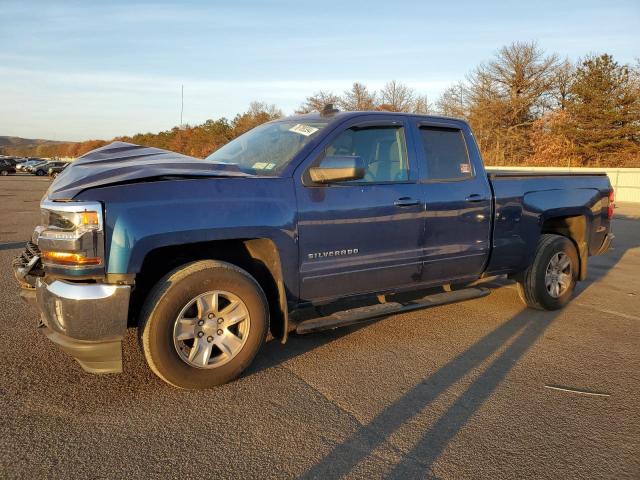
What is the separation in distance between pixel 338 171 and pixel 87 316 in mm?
1913

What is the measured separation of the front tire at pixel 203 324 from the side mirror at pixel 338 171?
91cm

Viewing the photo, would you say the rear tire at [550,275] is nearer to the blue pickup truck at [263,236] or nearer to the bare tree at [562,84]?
the blue pickup truck at [263,236]

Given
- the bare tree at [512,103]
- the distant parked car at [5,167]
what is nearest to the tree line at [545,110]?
the bare tree at [512,103]

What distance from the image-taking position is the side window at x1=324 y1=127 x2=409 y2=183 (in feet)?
13.7

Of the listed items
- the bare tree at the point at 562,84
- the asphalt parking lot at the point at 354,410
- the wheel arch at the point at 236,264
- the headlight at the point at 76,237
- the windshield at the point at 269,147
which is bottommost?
the asphalt parking lot at the point at 354,410

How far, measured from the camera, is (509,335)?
4734mm

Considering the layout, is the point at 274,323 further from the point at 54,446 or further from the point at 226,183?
the point at 54,446

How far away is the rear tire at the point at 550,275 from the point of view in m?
5.39

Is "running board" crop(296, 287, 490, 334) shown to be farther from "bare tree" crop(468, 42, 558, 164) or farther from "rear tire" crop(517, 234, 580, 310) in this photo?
"bare tree" crop(468, 42, 558, 164)

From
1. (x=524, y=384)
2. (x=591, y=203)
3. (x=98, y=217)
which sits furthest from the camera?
(x=591, y=203)

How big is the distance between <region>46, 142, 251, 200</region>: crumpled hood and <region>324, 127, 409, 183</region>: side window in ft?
3.28

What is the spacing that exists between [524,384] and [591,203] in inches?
120

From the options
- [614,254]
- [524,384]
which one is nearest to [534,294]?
[524,384]

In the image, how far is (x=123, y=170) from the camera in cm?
333
